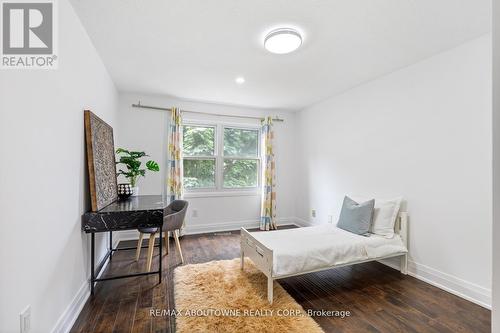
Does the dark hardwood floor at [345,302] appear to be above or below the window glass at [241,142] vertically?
below

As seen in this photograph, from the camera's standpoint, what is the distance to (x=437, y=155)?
254 centimetres

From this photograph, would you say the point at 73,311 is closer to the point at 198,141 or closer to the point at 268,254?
the point at 268,254

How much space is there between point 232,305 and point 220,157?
2.93 metres

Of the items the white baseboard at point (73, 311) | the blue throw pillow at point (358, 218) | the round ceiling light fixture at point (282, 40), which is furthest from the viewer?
the blue throw pillow at point (358, 218)

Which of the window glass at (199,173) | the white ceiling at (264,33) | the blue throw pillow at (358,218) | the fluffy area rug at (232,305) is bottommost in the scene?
the fluffy area rug at (232,305)

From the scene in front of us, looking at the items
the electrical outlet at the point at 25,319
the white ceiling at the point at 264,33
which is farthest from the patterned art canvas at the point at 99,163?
the electrical outlet at the point at 25,319

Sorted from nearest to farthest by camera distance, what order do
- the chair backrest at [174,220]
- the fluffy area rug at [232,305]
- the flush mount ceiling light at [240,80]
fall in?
the fluffy area rug at [232,305] → the chair backrest at [174,220] → the flush mount ceiling light at [240,80]

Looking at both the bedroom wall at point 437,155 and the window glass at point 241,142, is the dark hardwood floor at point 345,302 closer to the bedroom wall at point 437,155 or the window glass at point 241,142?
the bedroom wall at point 437,155

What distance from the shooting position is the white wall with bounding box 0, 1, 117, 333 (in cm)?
117

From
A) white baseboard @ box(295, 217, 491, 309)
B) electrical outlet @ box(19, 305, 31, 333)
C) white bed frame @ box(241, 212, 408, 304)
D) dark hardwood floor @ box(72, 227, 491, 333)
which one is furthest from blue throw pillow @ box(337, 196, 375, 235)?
electrical outlet @ box(19, 305, 31, 333)

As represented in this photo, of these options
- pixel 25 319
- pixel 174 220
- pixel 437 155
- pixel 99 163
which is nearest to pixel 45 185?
pixel 25 319

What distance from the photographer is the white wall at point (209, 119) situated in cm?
400

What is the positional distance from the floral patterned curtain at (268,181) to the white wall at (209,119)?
21 centimetres

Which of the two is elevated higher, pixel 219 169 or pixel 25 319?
pixel 219 169
